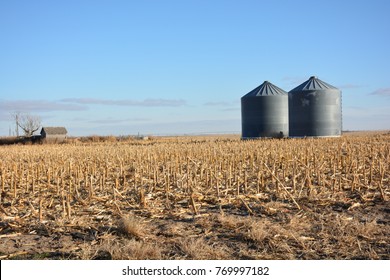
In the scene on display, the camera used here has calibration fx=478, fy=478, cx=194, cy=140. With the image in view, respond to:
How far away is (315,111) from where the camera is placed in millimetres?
40562

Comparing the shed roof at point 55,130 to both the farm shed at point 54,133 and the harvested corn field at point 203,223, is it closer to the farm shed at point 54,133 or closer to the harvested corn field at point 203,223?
the farm shed at point 54,133

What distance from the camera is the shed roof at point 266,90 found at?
44.0m

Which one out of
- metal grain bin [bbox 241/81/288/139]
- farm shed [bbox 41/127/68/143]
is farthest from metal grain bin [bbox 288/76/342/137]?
farm shed [bbox 41/127/68/143]

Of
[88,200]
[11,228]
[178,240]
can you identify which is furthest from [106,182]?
[178,240]

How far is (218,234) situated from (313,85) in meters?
35.5

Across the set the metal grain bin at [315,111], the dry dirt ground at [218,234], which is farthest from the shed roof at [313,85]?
the dry dirt ground at [218,234]

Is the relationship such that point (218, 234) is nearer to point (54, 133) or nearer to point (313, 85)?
point (313, 85)

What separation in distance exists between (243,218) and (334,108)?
3444 cm

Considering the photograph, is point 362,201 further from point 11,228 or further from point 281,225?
point 11,228

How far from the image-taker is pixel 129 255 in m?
6.51

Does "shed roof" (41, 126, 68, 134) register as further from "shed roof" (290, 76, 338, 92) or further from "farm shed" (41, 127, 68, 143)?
"shed roof" (290, 76, 338, 92)

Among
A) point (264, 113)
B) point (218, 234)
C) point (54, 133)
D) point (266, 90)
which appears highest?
point (266, 90)

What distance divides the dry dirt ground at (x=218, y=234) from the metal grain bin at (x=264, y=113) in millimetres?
33682

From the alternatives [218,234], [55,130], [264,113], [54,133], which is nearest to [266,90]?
[264,113]
